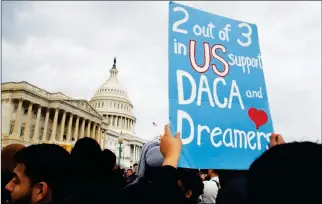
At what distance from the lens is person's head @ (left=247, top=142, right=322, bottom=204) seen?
3.36 ft

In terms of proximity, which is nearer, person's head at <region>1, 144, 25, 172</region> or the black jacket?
the black jacket

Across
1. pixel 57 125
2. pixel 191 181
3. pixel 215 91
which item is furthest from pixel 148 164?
pixel 57 125

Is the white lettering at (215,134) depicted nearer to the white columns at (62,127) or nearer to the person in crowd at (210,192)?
the person in crowd at (210,192)

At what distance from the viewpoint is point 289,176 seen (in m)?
1.05

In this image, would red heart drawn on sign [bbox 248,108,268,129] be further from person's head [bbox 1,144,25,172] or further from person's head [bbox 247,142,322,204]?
person's head [bbox 1,144,25,172]

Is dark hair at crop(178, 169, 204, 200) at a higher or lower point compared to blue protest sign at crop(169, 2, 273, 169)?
lower

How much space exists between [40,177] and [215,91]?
1.61m

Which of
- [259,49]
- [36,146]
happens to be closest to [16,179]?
[36,146]

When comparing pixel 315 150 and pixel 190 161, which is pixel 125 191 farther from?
pixel 315 150

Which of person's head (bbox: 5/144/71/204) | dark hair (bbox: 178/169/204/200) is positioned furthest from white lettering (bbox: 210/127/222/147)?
person's head (bbox: 5/144/71/204)

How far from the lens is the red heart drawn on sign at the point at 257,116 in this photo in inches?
120

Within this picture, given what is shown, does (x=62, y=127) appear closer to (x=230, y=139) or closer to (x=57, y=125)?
(x=57, y=125)

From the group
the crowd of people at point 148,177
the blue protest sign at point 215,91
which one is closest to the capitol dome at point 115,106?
the blue protest sign at point 215,91

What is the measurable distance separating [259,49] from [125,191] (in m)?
1.99
